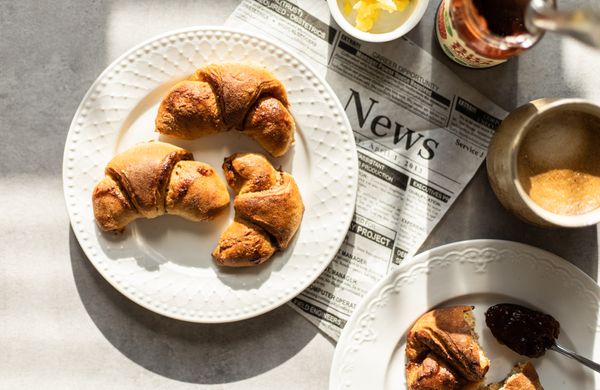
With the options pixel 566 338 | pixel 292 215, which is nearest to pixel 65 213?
pixel 292 215

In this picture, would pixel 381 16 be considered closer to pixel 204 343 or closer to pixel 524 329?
pixel 524 329

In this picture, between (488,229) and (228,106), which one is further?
(488,229)

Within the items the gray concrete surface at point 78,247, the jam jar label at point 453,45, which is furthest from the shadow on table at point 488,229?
the jam jar label at point 453,45

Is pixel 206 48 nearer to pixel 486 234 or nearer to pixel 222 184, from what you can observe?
pixel 222 184

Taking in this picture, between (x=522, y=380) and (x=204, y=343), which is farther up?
(x=522, y=380)

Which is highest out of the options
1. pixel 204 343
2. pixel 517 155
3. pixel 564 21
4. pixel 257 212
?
pixel 564 21

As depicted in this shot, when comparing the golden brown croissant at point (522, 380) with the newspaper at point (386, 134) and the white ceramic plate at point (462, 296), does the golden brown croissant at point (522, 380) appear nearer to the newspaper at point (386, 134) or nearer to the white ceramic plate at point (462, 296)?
the white ceramic plate at point (462, 296)

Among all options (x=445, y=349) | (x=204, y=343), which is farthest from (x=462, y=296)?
(x=204, y=343)
